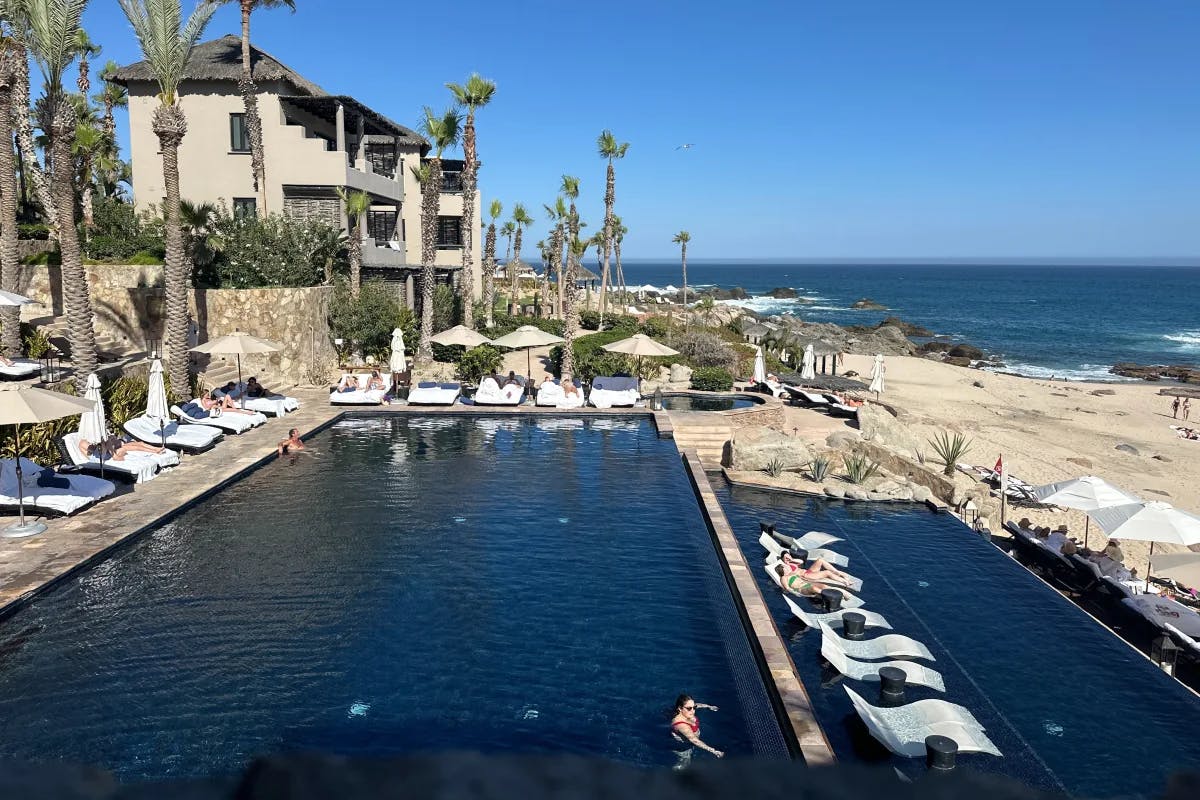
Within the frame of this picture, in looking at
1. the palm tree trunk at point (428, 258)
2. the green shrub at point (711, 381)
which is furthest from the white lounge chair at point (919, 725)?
the palm tree trunk at point (428, 258)

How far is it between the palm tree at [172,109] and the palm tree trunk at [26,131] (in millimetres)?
4096

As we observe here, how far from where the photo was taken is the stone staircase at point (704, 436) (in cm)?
2098

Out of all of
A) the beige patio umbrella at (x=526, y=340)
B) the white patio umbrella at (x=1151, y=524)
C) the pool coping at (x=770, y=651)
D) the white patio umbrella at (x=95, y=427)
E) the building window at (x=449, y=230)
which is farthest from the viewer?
the building window at (x=449, y=230)

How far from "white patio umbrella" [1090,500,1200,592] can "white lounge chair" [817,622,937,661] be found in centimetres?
508

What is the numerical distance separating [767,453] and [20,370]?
16974 millimetres

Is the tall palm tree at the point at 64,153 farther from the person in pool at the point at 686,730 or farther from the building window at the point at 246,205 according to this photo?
the person in pool at the point at 686,730

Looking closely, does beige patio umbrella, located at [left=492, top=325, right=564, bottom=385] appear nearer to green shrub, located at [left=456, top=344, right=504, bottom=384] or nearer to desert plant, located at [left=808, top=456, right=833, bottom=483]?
green shrub, located at [left=456, top=344, right=504, bottom=384]

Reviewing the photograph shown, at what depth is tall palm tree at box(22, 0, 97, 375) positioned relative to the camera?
18.6 metres

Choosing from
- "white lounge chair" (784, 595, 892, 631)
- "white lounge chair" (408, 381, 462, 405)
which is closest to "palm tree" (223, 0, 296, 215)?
"white lounge chair" (408, 381, 462, 405)

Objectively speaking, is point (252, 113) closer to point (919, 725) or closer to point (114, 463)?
point (114, 463)

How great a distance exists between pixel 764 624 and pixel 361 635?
4.80 m

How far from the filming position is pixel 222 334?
2595cm

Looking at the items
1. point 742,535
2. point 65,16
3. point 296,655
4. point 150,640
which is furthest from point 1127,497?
point 65,16

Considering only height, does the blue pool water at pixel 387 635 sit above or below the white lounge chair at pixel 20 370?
below
